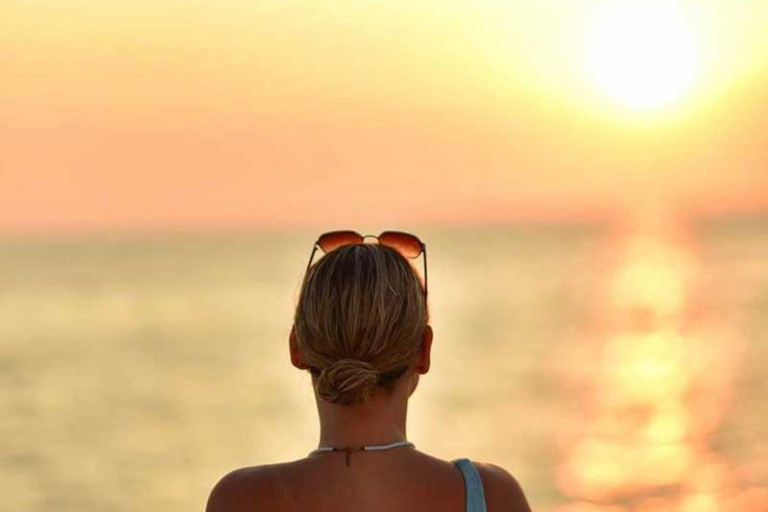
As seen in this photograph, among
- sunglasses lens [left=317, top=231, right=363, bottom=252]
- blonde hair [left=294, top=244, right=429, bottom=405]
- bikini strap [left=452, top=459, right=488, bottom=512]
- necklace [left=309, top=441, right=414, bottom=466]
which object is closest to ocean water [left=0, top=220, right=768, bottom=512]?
sunglasses lens [left=317, top=231, right=363, bottom=252]

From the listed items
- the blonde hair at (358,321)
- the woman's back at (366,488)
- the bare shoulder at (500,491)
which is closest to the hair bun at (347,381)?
the blonde hair at (358,321)

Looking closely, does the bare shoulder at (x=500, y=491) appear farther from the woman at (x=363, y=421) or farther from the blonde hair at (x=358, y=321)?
the blonde hair at (x=358, y=321)

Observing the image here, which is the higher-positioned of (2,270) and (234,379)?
(2,270)

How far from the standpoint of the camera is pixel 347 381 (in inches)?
102

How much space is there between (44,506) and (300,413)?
3330mm

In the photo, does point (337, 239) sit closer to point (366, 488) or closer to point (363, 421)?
point (363, 421)

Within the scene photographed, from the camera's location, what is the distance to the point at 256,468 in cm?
264

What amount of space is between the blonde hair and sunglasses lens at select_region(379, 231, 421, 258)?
12 cm

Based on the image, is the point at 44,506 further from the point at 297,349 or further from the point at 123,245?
the point at 123,245

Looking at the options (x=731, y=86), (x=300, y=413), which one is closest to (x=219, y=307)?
(x=300, y=413)

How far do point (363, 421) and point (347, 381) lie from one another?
0.10 meters

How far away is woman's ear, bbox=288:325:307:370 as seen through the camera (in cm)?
270

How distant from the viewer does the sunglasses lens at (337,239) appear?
278 cm

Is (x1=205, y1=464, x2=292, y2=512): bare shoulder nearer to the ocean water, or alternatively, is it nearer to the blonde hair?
the blonde hair
